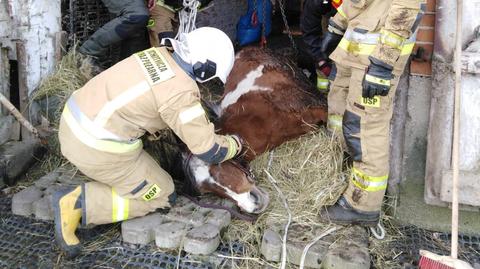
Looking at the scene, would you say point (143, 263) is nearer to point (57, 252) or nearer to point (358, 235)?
point (57, 252)

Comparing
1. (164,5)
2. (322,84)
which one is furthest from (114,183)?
(164,5)

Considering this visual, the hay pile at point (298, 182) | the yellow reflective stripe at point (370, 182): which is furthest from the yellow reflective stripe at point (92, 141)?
the yellow reflective stripe at point (370, 182)

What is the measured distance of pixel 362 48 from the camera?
11.1 ft

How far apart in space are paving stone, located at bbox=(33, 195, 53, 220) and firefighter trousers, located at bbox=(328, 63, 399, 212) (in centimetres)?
210

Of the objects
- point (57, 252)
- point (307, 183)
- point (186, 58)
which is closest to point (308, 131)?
point (307, 183)

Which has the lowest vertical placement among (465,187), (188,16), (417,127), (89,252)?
(89,252)

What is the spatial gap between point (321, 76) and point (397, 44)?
4.53ft

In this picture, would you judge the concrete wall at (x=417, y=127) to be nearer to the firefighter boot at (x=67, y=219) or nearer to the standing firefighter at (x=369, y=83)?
the standing firefighter at (x=369, y=83)

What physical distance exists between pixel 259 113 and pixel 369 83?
42.1 inches

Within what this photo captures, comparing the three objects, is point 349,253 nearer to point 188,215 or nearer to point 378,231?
point 378,231

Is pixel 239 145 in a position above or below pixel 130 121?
below

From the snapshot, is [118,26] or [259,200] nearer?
[259,200]

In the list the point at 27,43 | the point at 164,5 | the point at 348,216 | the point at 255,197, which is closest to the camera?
the point at 348,216

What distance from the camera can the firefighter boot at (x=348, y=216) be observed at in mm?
3564
